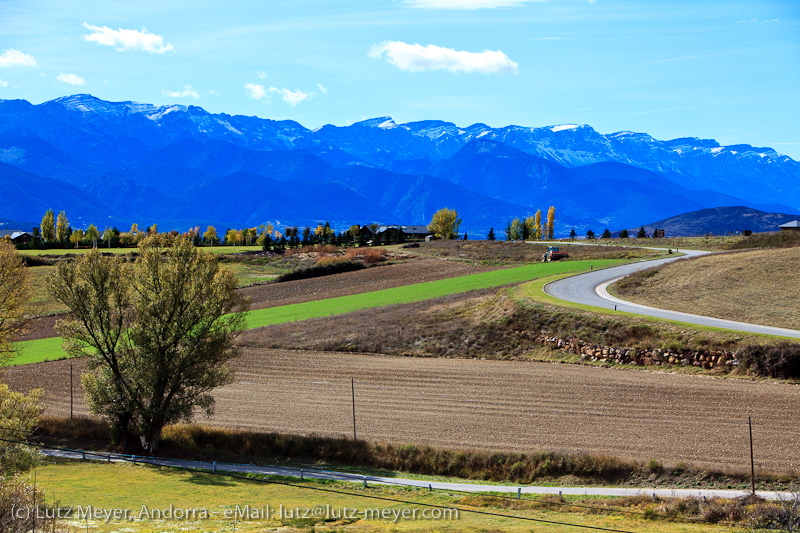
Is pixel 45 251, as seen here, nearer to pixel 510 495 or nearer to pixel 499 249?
pixel 499 249

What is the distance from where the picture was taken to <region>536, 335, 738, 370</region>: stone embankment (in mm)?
39250

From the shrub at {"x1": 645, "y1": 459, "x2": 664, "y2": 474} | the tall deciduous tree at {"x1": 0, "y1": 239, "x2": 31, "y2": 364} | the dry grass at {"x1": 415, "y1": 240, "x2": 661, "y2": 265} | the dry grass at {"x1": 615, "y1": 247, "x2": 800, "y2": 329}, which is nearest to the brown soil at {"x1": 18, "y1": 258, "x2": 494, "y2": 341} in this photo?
the dry grass at {"x1": 415, "y1": 240, "x2": 661, "y2": 265}

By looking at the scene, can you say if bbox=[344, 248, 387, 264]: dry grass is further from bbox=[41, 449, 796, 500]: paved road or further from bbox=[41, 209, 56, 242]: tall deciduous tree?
bbox=[41, 209, 56, 242]: tall deciduous tree

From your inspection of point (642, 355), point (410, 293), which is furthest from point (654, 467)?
point (410, 293)

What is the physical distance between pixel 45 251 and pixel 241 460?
Result: 4834 inches

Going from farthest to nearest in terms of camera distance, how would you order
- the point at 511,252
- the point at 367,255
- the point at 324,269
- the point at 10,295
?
the point at 367,255, the point at 324,269, the point at 511,252, the point at 10,295

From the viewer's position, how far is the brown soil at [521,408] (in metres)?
27.7

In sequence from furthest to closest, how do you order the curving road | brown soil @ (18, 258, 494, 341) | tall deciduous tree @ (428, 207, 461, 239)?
tall deciduous tree @ (428, 207, 461, 239)
brown soil @ (18, 258, 494, 341)
the curving road

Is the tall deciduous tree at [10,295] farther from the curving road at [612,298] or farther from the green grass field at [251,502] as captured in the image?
the curving road at [612,298]

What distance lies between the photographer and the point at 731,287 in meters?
53.7

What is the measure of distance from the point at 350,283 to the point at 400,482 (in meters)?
69.3

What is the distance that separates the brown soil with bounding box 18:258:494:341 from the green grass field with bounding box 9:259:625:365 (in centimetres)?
417

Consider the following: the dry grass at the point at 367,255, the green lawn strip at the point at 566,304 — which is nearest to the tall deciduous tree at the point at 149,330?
the green lawn strip at the point at 566,304

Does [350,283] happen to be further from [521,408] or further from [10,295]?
[521,408]
